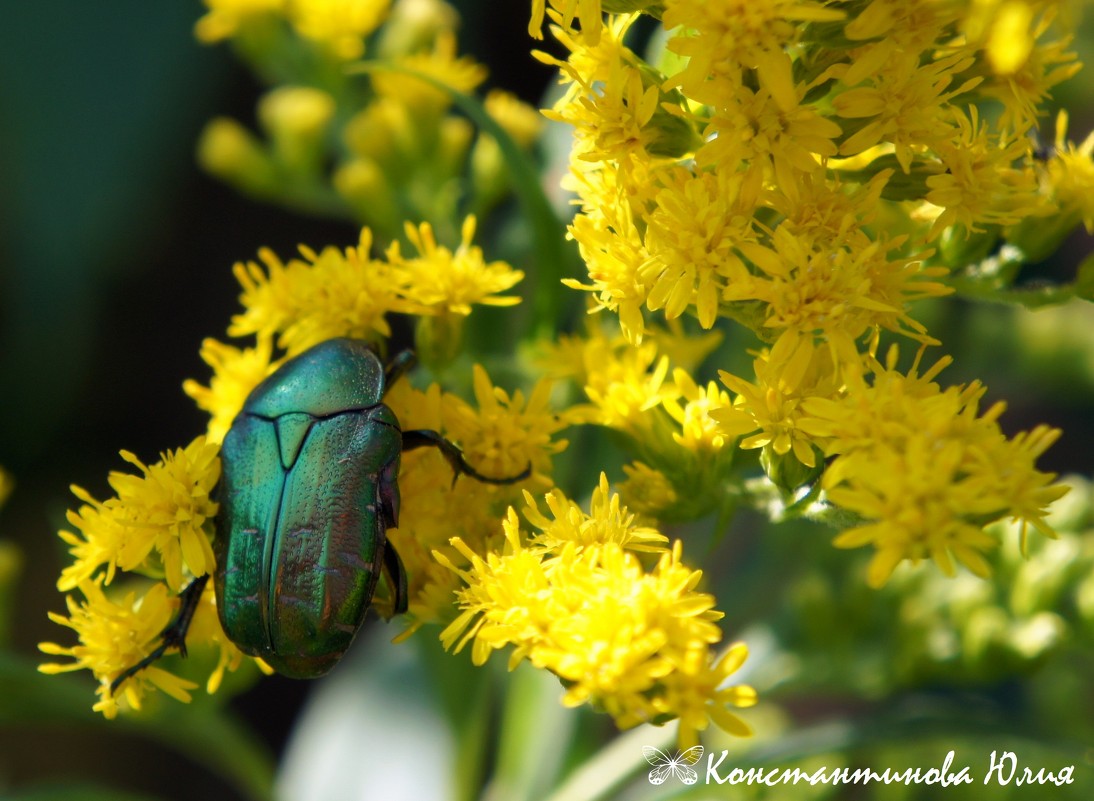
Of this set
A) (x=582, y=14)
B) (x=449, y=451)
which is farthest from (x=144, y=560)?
(x=582, y=14)

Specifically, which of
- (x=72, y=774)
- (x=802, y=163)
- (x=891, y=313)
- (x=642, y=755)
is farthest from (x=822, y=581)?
(x=72, y=774)

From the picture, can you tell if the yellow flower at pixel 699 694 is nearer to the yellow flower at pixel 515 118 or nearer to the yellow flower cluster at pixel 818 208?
the yellow flower cluster at pixel 818 208

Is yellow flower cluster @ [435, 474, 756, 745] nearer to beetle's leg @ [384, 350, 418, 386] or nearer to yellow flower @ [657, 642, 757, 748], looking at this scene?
yellow flower @ [657, 642, 757, 748]

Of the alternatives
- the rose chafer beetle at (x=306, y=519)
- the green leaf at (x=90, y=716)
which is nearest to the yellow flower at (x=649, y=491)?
the rose chafer beetle at (x=306, y=519)

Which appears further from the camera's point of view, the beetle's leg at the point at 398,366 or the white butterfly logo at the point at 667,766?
the white butterfly logo at the point at 667,766

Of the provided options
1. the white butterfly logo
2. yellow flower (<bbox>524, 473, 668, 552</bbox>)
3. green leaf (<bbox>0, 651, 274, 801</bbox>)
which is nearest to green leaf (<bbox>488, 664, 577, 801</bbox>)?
the white butterfly logo
